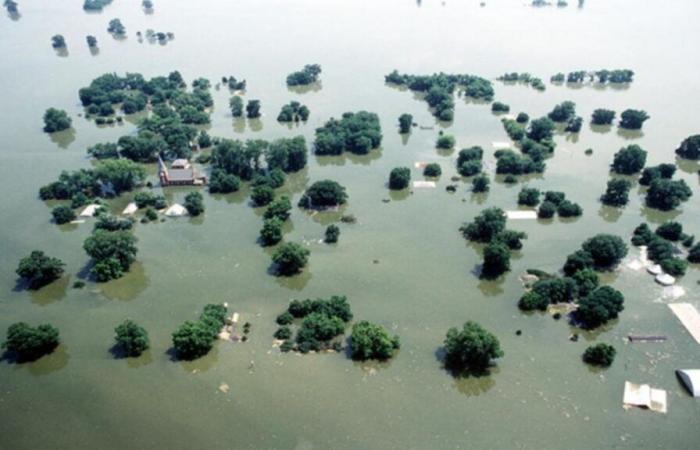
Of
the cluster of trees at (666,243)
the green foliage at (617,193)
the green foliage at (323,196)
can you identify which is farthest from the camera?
the green foliage at (617,193)

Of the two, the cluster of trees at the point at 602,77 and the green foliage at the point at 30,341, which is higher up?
the cluster of trees at the point at 602,77

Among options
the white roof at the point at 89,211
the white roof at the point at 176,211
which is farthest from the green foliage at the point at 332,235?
the white roof at the point at 89,211

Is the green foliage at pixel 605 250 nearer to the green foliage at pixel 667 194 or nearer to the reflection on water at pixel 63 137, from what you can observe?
the green foliage at pixel 667 194

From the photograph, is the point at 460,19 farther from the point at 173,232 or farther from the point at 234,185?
the point at 173,232

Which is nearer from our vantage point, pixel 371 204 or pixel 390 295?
pixel 390 295

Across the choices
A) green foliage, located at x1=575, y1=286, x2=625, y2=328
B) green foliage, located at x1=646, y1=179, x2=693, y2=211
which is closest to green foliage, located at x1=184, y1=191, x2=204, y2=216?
green foliage, located at x1=575, y1=286, x2=625, y2=328

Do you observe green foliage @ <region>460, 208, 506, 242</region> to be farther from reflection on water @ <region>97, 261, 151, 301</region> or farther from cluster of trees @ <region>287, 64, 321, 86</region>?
cluster of trees @ <region>287, 64, 321, 86</region>

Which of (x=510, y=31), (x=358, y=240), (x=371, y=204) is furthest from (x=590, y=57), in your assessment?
(x=358, y=240)
